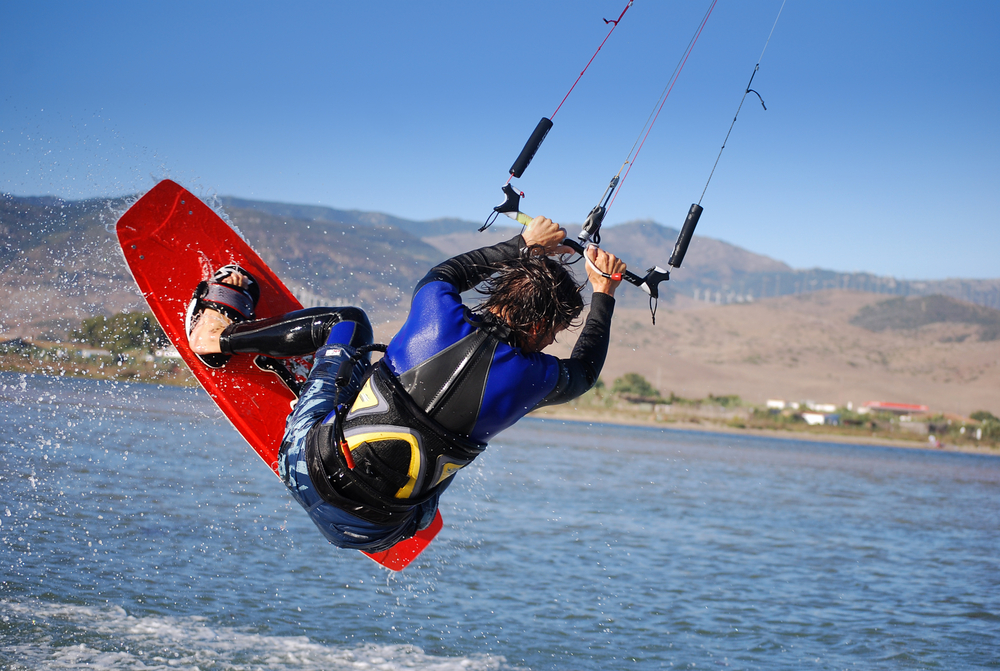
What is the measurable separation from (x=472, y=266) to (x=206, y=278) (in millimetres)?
3050

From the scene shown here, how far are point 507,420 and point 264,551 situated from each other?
18.1 feet

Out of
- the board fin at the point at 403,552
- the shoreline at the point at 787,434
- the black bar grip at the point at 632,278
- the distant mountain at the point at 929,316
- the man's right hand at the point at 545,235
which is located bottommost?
the shoreline at the point at 787,434

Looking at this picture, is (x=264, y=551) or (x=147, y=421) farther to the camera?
(x=147, y=421)

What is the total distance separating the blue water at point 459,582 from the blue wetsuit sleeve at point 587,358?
273cm

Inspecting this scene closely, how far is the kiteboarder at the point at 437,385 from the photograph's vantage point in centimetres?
266

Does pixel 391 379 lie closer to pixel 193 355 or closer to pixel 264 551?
pixel 193 355

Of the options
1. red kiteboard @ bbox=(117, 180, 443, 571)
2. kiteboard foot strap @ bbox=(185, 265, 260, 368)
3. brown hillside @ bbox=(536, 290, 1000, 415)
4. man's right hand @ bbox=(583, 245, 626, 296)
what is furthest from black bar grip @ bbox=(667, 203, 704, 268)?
brown hillside @ bbox=(536, 290, 1000, 415)

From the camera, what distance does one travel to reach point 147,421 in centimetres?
2039

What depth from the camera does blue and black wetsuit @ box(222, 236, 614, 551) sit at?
266 cm

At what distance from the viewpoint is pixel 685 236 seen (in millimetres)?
3730

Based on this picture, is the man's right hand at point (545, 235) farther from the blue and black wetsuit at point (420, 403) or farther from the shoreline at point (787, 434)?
the shoreline at point (787, 434)

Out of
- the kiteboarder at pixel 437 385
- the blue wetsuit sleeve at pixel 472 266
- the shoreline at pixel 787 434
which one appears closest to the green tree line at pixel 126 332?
the kiteboarder at pixel 437 385

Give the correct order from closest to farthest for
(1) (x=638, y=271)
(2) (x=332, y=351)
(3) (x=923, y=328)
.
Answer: (2) (x=332, y=351) → (1) (x=638, y=271) → (3) (x=923, y=328)

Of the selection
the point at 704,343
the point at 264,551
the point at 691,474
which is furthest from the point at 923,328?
the point at 264,551
